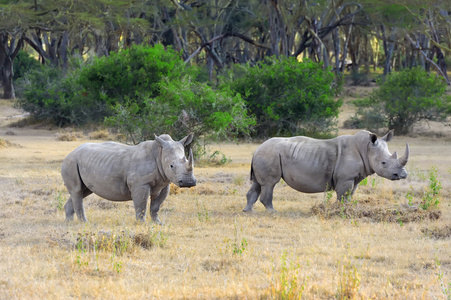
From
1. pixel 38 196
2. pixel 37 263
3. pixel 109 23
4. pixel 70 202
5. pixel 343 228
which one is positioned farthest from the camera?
pixel 109 23

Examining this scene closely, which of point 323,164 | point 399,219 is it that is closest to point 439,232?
point 399,219

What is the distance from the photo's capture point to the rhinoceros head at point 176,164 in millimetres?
7059

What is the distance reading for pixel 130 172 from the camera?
7.47 metres

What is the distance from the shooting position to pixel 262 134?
20812mm

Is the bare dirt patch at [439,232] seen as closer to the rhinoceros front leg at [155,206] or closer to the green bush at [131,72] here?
the rhinoceros front leg at [155,206]

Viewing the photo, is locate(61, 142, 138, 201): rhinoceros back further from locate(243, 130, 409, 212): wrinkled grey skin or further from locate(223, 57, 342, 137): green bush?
locate(223, 57, 342, 137): green bush

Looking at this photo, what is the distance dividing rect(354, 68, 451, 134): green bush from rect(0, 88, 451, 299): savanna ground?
11765mm

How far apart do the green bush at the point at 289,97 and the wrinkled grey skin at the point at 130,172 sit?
1270 centimetres

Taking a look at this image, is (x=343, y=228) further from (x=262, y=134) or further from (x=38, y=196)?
(x=262, y=134)

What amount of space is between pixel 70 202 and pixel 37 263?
8.11 ft

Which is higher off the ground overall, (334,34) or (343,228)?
(334,34)

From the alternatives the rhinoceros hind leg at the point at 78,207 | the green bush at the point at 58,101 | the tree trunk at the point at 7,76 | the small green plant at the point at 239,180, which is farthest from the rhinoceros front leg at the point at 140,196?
the tree trunk at the point at 7,76

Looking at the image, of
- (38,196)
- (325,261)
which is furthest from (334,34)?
(325,261)

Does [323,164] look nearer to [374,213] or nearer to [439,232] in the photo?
[374,213]
